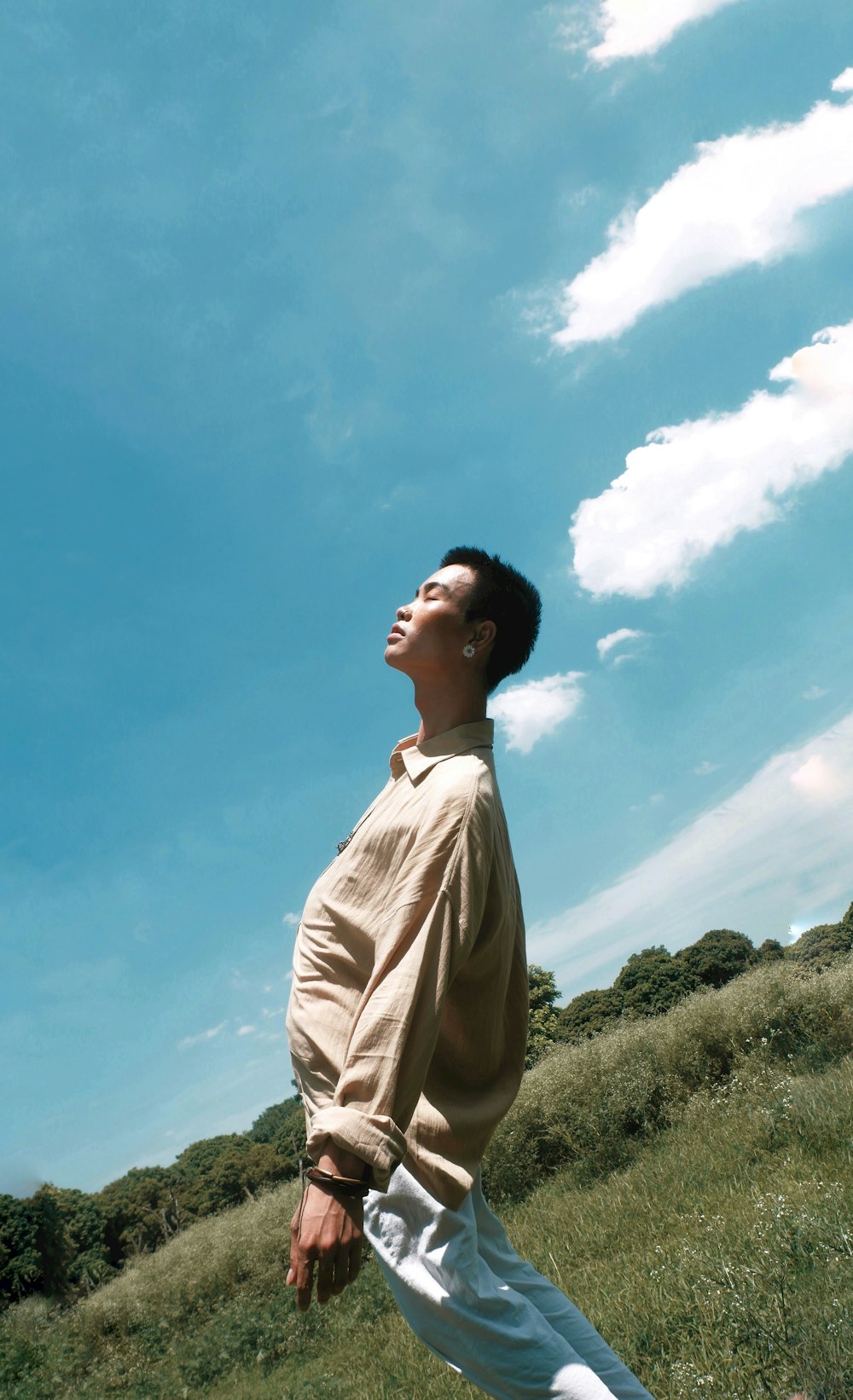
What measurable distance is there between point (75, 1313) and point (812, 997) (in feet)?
32.6

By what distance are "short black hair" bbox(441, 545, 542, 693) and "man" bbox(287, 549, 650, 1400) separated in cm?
33

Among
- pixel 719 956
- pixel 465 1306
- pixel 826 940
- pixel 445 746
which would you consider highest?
pixel 445 746

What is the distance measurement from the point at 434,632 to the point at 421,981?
0.99 m

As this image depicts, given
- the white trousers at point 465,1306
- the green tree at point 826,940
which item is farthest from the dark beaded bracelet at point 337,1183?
the green tree at point 826,940


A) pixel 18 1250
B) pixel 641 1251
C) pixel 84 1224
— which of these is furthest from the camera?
pixel 84 1224

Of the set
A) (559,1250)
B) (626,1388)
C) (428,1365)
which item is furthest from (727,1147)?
(626,1388)

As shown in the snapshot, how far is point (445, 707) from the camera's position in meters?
2.21

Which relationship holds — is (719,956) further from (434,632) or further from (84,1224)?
(434,632)

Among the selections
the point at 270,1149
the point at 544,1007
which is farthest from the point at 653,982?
the point at 270,1149

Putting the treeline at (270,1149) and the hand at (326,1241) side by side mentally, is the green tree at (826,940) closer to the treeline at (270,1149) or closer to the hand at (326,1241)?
the treeline at (270,1149)

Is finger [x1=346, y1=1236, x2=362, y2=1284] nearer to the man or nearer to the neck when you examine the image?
the man

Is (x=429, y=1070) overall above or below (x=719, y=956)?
above

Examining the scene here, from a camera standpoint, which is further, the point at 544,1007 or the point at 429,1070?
the point at 544,1007

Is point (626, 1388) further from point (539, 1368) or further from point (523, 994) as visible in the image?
point (523, 994)
